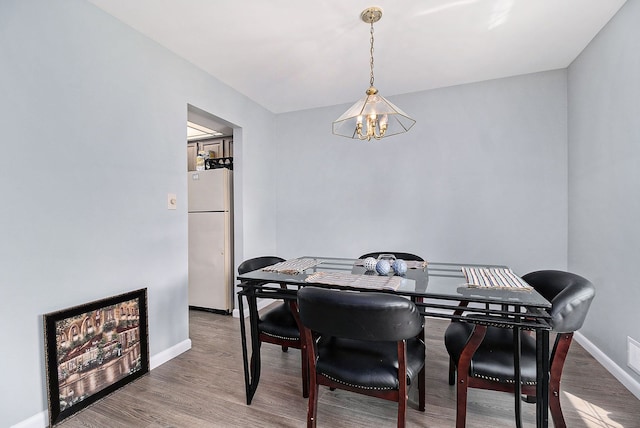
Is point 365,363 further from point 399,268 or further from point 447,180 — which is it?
point 447,180

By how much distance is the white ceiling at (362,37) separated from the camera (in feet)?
6.13

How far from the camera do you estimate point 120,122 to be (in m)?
1.98

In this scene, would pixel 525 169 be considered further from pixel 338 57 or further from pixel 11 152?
pixel 11 152

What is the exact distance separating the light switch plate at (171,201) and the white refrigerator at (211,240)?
93cm

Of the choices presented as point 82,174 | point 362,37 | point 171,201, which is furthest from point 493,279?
point 82,174

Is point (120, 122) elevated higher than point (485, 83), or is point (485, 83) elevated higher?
point (485, 83)

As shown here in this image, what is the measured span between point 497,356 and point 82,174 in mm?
2538

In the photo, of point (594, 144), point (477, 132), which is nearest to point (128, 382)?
point (477, 132)

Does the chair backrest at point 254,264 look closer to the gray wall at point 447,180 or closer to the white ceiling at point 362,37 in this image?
the gray wall at point 447,180

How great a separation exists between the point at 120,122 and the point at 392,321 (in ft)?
7.05

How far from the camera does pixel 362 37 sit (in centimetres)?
218

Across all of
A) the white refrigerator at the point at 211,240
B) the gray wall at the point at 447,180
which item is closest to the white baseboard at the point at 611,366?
the gray wall at the point at 447,180

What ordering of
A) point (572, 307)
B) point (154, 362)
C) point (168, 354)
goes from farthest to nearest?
point (168, 354), point (154, 362), point (572, 307)

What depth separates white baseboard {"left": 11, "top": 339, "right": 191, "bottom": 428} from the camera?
1.51 metres
